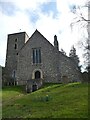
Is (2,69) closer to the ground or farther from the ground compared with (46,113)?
farther from the ground

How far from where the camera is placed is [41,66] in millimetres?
44938

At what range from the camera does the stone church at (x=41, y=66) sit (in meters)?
42.2

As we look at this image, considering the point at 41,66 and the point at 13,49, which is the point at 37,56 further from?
the point at 13,49

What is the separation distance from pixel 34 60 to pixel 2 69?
358 inches

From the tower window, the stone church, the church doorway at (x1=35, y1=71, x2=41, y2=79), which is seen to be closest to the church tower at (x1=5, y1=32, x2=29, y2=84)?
the stone church

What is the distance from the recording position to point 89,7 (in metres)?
22.1

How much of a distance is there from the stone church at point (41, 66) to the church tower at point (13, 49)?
1368mm

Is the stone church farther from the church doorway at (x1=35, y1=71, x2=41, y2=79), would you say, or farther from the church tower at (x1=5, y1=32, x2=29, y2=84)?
the church tower at (x1=5, y1=32, x2=29, y2=84)

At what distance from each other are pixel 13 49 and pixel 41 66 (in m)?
10.1

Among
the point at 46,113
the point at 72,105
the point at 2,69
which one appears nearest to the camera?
the point at 46,113

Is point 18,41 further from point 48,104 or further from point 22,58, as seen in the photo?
point 48,104

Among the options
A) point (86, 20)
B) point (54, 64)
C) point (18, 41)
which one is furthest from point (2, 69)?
point (86, 20)

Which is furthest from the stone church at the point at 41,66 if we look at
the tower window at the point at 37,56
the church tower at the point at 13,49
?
the church tower at the point at 13,49

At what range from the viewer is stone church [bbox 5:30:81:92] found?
1660 inches
